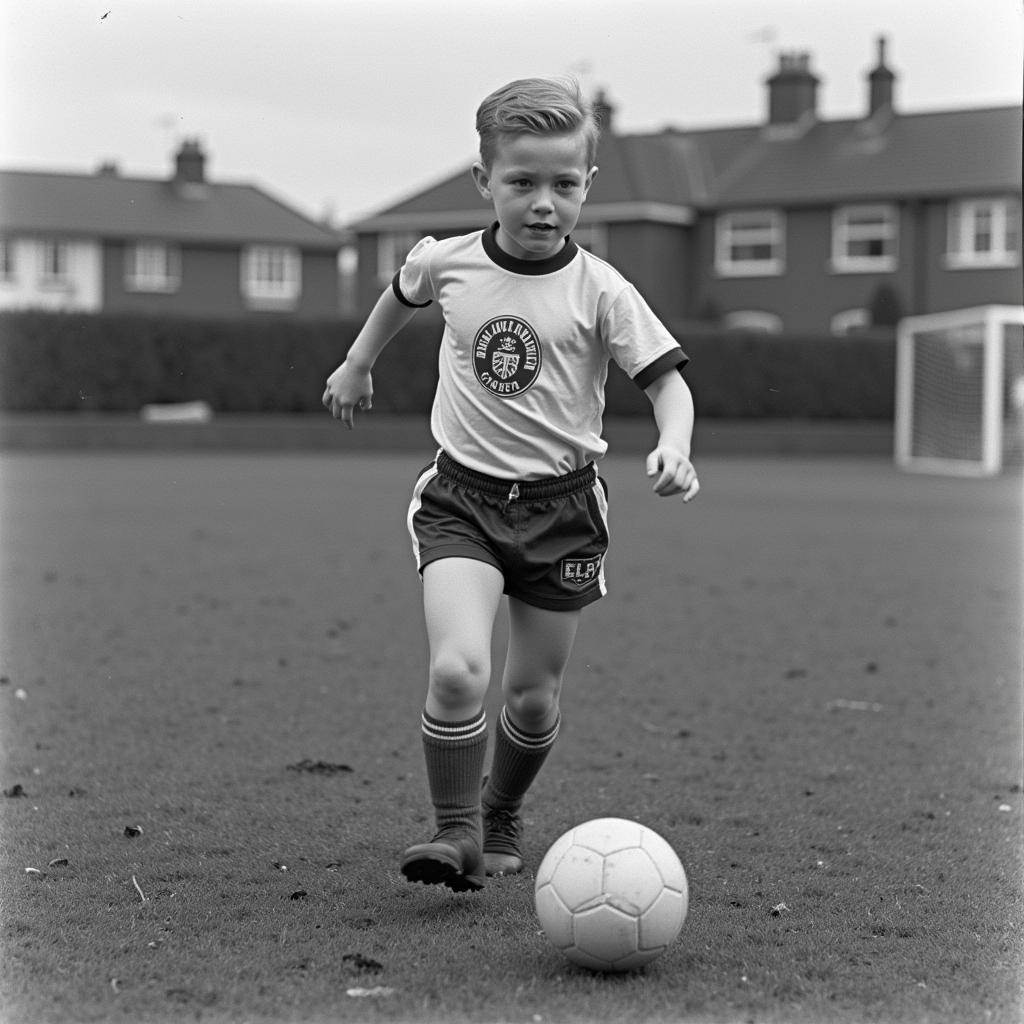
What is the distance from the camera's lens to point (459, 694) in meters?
3.91

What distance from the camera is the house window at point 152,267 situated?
54062mm

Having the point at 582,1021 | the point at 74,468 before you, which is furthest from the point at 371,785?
the point at 74,468

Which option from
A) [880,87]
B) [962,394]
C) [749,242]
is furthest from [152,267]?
[962,394]

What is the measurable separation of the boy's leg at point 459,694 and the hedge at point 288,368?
25.4m

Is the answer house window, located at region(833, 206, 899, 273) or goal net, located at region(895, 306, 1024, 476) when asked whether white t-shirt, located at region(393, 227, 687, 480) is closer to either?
goal net, located at region(895, 306, 1024, 476)

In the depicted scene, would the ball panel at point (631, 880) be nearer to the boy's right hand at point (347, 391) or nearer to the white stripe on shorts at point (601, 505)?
the white stripe on shorts at point (601, 505)

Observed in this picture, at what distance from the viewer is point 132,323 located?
101 feet

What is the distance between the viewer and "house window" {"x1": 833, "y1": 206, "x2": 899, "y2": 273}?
43719 mm

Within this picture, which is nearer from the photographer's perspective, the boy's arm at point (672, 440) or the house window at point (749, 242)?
the boy's arm at point (672, 440)

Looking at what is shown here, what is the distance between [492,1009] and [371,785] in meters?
2.10

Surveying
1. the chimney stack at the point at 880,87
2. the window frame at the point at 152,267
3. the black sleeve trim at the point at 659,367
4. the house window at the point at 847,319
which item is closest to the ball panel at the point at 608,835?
the black sleeve trim at the point at 659,367

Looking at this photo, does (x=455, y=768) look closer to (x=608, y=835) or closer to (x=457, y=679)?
(x=457, y=679)

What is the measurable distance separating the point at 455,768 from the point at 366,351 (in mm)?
1140

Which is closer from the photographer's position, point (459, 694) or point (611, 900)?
point (611, 900)
